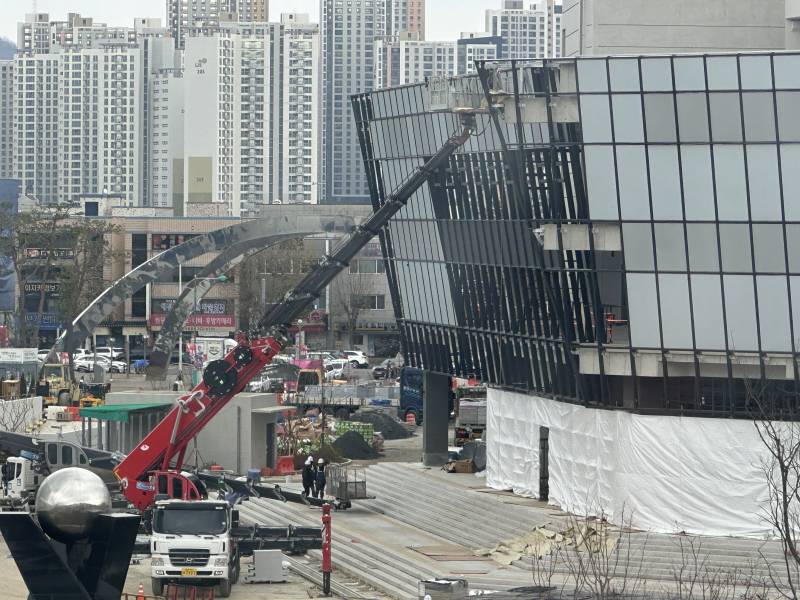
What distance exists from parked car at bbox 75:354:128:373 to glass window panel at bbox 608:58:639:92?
7977 centimetres

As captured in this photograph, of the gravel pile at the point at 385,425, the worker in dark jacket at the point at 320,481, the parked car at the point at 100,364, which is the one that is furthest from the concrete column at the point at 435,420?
the parked car at the point at 100,364

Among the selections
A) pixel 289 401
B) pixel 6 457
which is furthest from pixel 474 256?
pixel 289 401

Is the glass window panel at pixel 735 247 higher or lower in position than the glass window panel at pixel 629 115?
lower

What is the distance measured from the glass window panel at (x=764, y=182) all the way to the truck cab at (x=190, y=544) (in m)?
15.7

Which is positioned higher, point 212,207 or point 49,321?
point 212,207

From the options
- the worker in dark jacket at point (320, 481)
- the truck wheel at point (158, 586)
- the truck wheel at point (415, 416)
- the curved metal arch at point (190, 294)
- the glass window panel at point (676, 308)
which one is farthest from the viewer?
the truck wheel at point (415, 416)

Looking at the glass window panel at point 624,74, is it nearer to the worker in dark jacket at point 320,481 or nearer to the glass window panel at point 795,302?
the glass window panel at point 795,302

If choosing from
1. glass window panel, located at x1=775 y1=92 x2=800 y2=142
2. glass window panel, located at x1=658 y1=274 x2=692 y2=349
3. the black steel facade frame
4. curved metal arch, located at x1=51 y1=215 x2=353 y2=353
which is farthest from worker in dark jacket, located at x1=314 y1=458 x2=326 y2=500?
curved metal arch, located at x1=51 y1=215 x2=353 y2=353

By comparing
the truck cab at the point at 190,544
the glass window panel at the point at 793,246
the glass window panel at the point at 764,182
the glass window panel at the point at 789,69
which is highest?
the glass window panel at the point at 789,69

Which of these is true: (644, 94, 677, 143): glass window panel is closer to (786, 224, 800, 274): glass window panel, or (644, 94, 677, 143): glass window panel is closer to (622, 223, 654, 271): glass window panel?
(622, 223, 654, 271): glass window panel

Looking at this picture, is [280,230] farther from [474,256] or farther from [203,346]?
[474,256]

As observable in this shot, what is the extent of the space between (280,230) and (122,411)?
2185 cm

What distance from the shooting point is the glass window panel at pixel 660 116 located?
4628cm

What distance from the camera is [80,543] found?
845 inches
